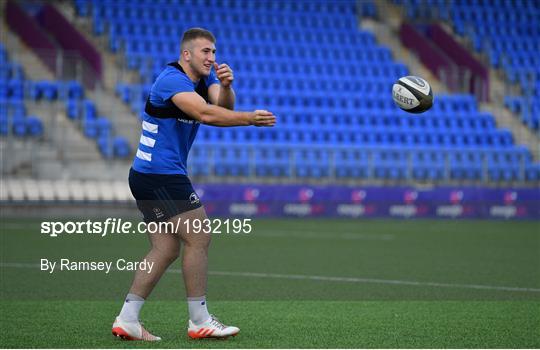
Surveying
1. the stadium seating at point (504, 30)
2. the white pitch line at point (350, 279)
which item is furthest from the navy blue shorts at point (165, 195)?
the stadium seating at point (504, 30)

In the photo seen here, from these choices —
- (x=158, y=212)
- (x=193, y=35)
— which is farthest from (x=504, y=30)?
(x=158, y=212)

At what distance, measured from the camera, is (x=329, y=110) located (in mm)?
26484

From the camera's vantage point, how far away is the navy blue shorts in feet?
21.8

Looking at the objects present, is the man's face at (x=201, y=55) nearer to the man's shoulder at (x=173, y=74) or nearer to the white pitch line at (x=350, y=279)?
the man's shoulder at (x=173, y=74)

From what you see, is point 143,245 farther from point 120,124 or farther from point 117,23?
point 117,23

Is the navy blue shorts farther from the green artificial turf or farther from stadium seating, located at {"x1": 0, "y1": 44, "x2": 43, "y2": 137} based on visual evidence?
stadium seating, located at {"x1": 0, "y1": 44, "x2": 43, "y2": 137}

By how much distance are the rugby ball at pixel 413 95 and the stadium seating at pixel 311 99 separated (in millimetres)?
14294

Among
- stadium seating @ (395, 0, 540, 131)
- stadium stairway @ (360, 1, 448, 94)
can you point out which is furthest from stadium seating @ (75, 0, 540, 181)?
stadium seating @ (395, 0, 540, 131)

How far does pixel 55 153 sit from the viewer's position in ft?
71.6

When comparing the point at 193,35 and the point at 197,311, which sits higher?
the point at 193,35

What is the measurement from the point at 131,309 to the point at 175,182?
86 cm

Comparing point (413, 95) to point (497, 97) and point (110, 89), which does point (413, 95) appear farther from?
point (497, 97)

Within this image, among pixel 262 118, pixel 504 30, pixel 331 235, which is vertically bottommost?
pixel 331 235

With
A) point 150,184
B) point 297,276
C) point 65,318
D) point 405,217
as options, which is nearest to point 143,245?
point 297,276
